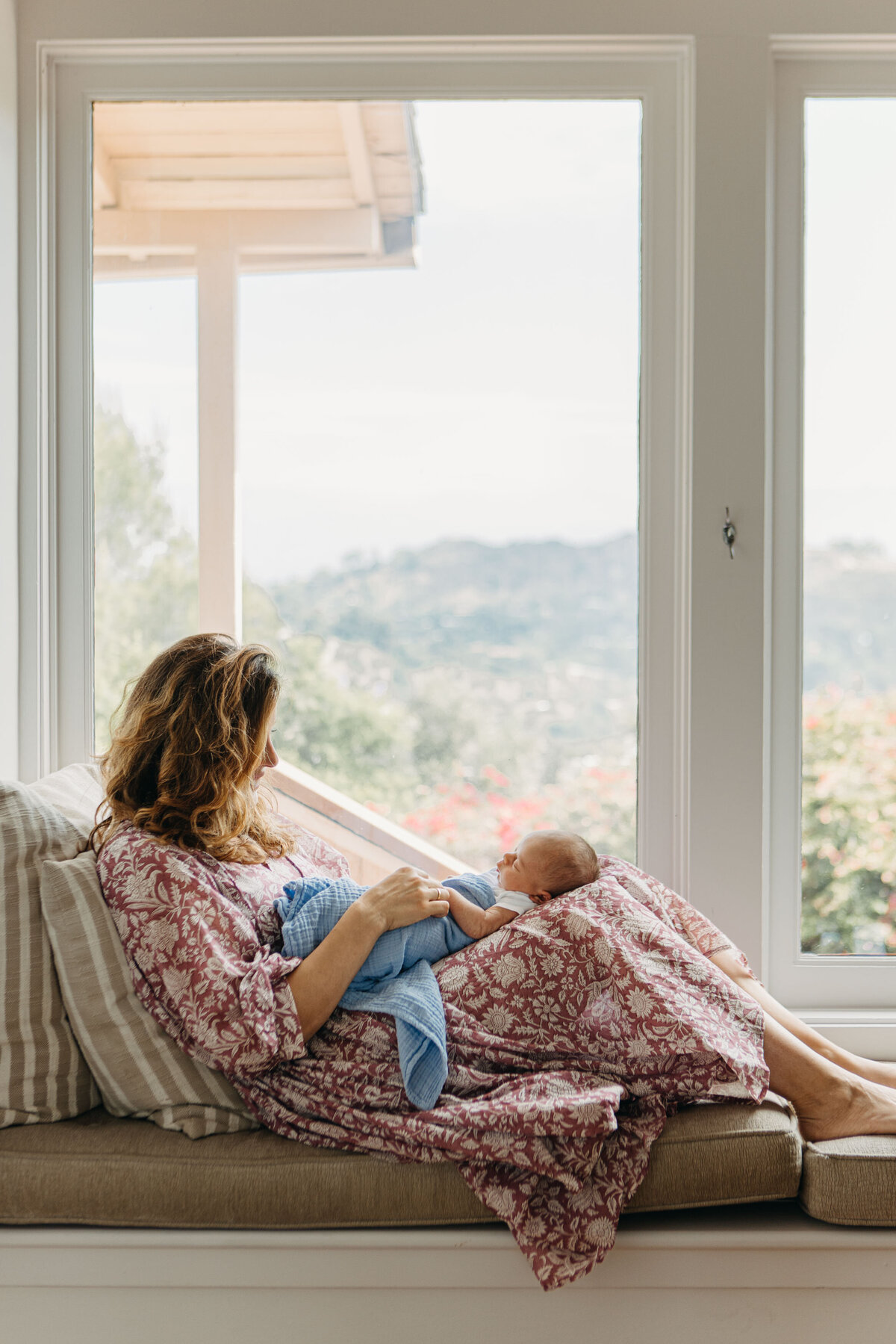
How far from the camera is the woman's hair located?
1522 millimetres

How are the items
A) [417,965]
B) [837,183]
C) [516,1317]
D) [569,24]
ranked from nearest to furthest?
[516,1317]
[417,965]
[569,24]
[837,183]

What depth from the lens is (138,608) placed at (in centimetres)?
213

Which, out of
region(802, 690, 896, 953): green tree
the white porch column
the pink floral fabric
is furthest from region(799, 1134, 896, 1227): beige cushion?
the white porch column

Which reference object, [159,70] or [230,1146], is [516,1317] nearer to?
[230,1146]

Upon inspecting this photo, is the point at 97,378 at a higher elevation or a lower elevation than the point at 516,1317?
higher

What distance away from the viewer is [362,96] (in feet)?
6.74

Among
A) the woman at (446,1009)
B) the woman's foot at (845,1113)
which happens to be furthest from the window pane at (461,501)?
the woman's foot at (845,1113)

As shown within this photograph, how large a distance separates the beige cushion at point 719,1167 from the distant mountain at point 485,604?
989 millimetres

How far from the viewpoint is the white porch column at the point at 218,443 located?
6.94ft

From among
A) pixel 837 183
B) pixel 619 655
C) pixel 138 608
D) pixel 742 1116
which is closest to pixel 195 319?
pixel 138 608

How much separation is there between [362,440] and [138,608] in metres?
0.62

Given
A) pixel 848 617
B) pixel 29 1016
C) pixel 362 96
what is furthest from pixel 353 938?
pixel 362 96

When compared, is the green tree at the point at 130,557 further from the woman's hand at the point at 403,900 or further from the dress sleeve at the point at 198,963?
the woman's hand at the point at 403,900

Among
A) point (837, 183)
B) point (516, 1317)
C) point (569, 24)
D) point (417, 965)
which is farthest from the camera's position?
point (837, 183)
